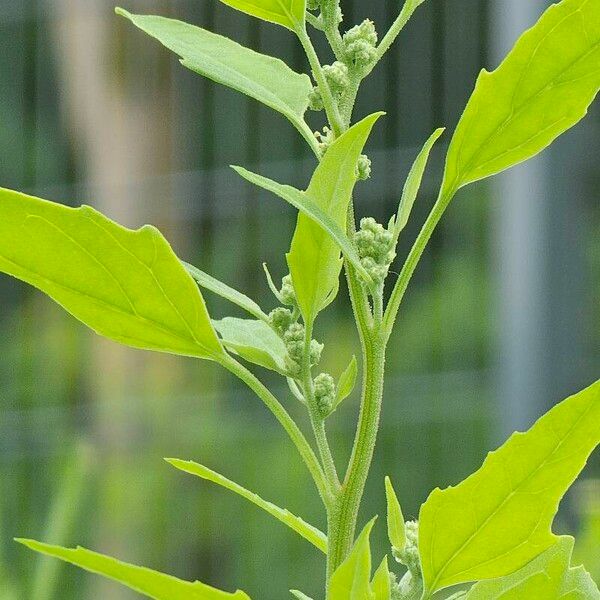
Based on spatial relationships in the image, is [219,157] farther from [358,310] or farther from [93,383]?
[358,310]

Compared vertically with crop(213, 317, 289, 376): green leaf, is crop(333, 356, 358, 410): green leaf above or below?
below

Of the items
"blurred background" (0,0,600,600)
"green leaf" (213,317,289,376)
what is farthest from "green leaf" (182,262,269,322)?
"blurred background" (0,0,600,600)

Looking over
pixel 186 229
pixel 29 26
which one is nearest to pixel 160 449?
pixel 186 229

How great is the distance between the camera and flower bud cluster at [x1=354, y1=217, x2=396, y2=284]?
29 cm

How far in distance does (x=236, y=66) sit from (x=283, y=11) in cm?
2

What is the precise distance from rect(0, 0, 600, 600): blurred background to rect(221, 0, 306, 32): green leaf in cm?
171

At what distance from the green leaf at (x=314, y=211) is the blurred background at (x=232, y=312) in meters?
1.75

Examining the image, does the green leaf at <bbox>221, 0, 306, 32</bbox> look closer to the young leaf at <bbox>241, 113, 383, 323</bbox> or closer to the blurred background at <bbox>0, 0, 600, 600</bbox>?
the young leaf at <bbox>241, 113, 383, 323</bbox>

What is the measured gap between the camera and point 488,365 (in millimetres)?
2395

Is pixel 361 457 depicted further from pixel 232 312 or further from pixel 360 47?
pixel 232 312

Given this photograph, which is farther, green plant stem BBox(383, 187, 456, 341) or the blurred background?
Answer: the blurred background

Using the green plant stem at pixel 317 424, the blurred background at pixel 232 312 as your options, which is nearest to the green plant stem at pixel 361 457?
the green plant stem at pixel 317 424

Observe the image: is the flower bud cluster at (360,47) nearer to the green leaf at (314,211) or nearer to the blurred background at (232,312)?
the green leaf at (314,211)

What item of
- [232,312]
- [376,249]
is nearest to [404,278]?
[376,249]
